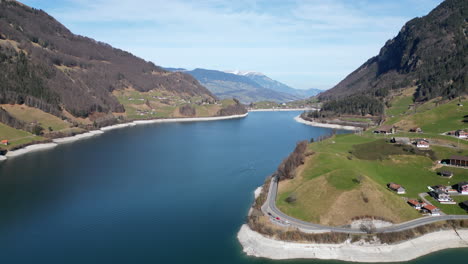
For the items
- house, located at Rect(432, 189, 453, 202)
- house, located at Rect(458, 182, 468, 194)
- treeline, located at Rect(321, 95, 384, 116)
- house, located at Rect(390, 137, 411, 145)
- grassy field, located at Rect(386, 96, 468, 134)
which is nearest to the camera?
house, located at Rect(432, 189, 453, 202)

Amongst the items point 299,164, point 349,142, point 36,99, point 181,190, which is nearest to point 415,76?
point 349,142

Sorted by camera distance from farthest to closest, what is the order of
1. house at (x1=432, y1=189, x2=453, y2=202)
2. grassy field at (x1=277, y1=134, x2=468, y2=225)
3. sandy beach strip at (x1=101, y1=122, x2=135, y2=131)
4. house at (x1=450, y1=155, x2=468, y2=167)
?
sandy beach strip at (x1=101, y1=122, x2=135, y2=131)
house at (x1=450, y1=155, x2=468, y2=167)
house at (x1=432, y1=189, x2=453, y2=202)
grassy field at (x1=277, y1=134, x2=468, y2=225)

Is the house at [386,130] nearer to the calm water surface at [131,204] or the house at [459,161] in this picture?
the calm water surface at [131,204]

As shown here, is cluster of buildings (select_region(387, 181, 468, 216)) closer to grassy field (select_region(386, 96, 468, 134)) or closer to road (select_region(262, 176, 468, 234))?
road (select_region(262, 176, 468, 234))

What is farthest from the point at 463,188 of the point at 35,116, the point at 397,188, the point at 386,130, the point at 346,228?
the point at 35,116

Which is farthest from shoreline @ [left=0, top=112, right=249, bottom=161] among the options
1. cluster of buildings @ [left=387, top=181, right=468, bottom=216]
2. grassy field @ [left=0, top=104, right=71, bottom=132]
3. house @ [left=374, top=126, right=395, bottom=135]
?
house @ [left=374, top=126, right=395, bottom=135]

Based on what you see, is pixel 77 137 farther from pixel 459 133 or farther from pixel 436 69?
pixel 436 69

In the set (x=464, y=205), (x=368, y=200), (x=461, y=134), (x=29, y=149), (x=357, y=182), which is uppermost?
(x=461, y=134)
